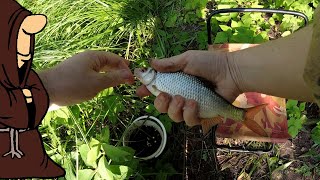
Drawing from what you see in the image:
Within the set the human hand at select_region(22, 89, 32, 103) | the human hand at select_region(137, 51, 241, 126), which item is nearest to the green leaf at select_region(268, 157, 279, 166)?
the human hand at select_region(137, 51, 241, 126)

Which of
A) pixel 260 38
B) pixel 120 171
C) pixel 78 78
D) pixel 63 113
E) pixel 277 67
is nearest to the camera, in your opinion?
pixel 277 67

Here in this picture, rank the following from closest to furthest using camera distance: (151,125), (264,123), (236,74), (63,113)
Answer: (236,74) < (264,123) < (63,113) < (151,125)

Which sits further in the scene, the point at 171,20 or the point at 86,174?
the point at 171,20

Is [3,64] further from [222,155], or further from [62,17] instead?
[222,155]

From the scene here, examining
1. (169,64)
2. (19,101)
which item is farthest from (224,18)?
(19,101)

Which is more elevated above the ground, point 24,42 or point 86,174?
point 24,42

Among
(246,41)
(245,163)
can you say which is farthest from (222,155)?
(246,41)

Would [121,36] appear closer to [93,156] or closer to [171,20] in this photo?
[171,20]
